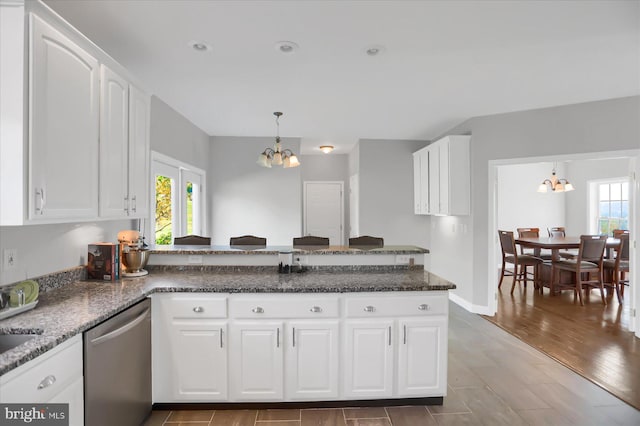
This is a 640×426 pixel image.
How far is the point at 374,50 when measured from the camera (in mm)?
2709

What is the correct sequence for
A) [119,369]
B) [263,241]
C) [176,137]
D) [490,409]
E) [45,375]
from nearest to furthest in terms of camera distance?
[45,375] < [119,369] < [490,409] < [263,241] < [176,137]

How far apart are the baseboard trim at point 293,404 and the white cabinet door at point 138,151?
1.34m

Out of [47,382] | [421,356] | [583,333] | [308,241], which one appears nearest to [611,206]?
[583,333]

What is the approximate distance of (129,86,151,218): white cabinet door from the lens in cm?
250

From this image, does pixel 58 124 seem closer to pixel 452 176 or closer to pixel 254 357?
pixel 254 357

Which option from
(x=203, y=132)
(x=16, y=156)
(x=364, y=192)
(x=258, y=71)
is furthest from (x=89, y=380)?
(x=364, y=192)

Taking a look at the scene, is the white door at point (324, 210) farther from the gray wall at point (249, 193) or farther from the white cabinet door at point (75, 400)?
the white cabinet door at point (75, 400)

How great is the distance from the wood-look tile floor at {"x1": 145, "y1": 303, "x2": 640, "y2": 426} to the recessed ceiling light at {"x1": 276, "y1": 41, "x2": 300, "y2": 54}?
2554mm

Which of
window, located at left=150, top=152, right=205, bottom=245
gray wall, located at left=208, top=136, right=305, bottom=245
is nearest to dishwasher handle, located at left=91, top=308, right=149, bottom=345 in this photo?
window, located at left=150, top=152, right=205, bottom=245

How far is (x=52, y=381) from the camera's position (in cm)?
146

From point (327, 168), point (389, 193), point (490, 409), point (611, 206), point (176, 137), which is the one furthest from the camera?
point (611, 206)

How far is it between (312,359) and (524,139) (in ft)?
12.4

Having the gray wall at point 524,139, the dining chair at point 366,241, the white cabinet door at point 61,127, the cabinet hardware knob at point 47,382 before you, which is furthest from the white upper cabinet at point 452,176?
the cabinet hardware knob at point 47,382

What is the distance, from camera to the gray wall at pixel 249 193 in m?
5.91
